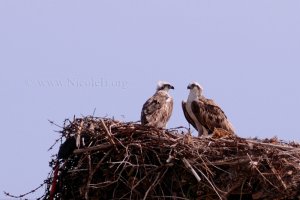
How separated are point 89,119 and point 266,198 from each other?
246 centimetres

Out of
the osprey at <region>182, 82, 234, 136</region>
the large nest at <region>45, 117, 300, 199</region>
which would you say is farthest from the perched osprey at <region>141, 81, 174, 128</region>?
the large nest at <region>45, 117, 300, 199</region>

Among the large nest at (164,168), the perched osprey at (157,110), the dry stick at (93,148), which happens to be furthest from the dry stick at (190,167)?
the perched osprey at (157,110)

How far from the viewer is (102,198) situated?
32.5 ft

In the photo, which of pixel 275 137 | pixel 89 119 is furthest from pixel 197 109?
pixel 89 119

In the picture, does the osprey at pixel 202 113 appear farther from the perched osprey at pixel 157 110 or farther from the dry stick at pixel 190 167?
the dry stick at pixel 190 167

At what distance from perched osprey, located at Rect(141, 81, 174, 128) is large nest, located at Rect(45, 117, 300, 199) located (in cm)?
222

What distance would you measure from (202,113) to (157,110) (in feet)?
2.56

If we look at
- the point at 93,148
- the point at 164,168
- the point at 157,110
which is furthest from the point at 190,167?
the point at 157,110

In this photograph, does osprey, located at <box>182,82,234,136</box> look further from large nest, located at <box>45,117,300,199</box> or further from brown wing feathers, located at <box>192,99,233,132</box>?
large nest, located at <box>45,117,300,199</box>

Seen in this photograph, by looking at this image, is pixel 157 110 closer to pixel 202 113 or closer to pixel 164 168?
pixel 202 113

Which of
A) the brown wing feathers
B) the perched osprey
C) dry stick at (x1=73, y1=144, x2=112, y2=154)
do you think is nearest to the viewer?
A: dry stick at (x1=73, y1=144, x2=112, y2=154)

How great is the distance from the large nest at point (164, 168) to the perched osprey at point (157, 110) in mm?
2224

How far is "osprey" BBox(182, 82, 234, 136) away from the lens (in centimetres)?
1319

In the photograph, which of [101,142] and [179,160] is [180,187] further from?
[101,142]
